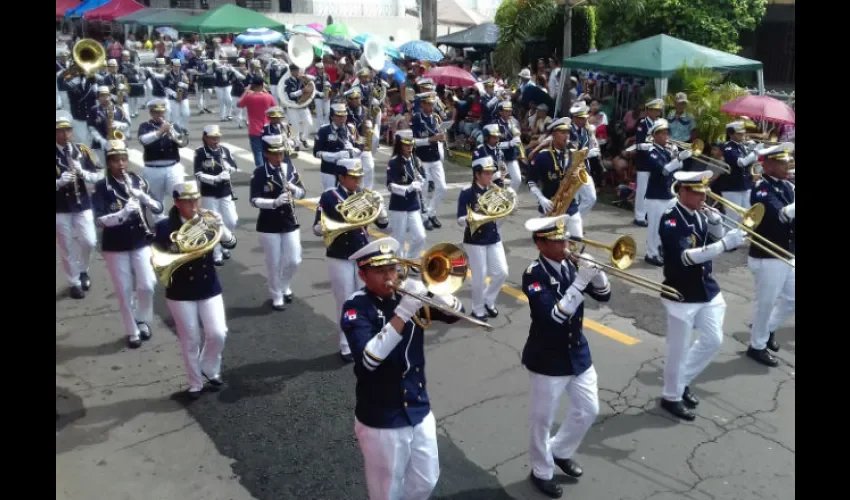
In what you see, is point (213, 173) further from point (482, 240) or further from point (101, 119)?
point (101, 119)

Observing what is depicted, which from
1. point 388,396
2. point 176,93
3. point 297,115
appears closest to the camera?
point 388,396

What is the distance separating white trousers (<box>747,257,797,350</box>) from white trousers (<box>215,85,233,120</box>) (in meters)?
18.8

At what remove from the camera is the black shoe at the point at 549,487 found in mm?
6000

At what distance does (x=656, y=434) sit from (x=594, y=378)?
1.45 meters

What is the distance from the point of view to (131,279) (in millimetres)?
8633

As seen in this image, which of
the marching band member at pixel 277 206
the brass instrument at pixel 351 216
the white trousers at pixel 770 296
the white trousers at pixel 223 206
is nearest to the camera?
the brass instrument at pixel 351 216

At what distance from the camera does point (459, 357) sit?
8.52 metres

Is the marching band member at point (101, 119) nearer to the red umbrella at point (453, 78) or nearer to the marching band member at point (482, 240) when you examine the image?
the marching band member at point (482, 240)

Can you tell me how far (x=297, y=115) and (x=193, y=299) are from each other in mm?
13642

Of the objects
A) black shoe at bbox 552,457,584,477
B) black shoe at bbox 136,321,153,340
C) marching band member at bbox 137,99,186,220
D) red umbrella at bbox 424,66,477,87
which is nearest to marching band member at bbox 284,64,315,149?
red umbrella at bbox 424,66,477,87

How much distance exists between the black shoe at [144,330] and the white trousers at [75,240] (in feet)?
5.83

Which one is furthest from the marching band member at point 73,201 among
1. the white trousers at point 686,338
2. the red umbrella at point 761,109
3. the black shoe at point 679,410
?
the red umbrella at point 761,109

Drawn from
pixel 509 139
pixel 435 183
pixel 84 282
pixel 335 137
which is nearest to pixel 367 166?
pixel 435 183

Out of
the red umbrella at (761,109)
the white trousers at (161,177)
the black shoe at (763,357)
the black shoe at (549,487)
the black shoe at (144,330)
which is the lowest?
the black shoe at (549,487)
